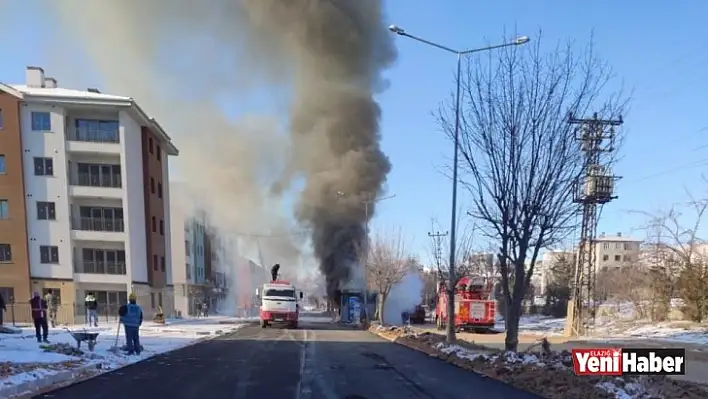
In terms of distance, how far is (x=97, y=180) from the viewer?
108 feet

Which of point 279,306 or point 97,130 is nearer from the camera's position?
point 279,306

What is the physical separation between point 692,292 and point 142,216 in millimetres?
30901

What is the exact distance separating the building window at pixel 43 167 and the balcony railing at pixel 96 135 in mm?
2110

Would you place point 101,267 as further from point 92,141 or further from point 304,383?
point 304,383

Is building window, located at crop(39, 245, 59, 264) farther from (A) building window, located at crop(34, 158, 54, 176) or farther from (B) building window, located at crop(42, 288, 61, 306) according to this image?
(A) building window, located at crop(34, 158, 54, 176)

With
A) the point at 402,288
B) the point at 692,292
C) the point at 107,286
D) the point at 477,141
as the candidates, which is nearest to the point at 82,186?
the point at 107,286

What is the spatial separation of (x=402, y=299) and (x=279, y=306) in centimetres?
1747

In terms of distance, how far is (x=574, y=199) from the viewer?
35.1 ft

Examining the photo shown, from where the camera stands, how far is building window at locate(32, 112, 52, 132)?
103ft

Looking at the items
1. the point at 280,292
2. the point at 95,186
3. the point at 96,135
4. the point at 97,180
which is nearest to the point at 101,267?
the point at 95,186

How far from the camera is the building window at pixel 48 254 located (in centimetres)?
3123

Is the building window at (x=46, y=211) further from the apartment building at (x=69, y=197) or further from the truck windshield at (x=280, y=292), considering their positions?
the truck windshield at (x=280, y=292)

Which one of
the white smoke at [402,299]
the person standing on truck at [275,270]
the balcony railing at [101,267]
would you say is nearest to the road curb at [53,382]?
the person standing on truck at [275,270]

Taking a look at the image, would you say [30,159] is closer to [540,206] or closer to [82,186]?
[82,186]
